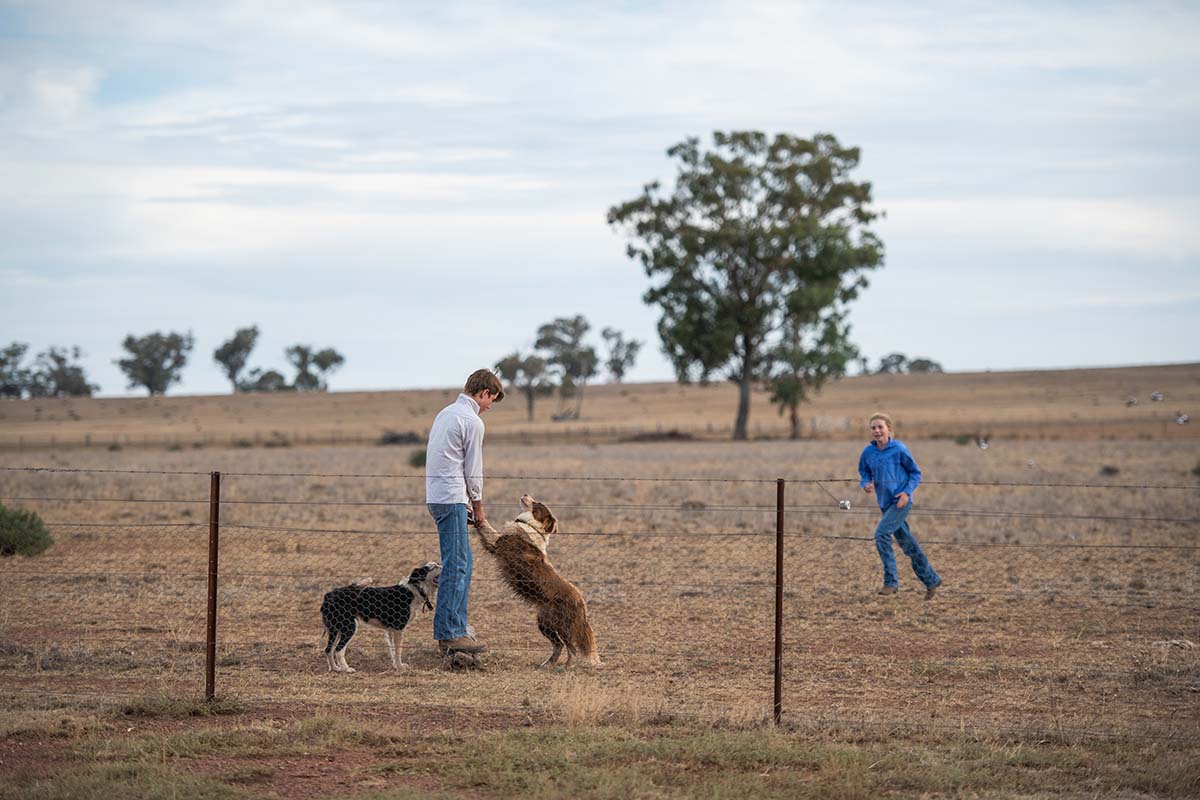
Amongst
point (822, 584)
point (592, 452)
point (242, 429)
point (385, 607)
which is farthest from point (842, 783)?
point (242, 429)

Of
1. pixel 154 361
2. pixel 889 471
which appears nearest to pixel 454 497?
pixel 889 471

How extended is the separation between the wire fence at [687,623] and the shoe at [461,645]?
206mm

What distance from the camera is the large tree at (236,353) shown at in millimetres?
137125

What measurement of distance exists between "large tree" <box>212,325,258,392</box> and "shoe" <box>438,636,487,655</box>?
13425 centimetres

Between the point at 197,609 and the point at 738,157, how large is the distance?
48.1m

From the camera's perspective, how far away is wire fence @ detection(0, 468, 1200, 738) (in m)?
8.19

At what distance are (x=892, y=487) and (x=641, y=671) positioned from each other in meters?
4.47

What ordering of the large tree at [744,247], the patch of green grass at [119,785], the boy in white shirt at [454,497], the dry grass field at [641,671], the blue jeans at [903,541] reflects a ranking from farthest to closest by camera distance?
1. the large tree at [744,247]
2. the blue jeans at [903,541]
3. the boy in white shirt at [454,497]
4. the dry grass field at [641,671]
5. the patch of green grass at [119,785]

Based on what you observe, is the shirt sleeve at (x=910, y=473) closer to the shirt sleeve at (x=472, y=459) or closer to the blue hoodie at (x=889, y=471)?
the blue hoodie at (x=889, y=471)

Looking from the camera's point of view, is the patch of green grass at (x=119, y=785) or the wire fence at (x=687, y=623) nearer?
the patch of green grass at (x=119, y=785)

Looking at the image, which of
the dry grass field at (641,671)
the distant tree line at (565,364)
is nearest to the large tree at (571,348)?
the distant tree line at (565,364)

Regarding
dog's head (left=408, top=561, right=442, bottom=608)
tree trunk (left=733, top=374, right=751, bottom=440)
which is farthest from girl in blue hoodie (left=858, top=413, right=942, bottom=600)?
tree trunk (left=733, top=374, right=751, bottom=440)

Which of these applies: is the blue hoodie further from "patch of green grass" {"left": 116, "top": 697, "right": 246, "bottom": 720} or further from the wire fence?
"patch of green grass" {"left": 116, "top": 697, "right": 246, "bottom": 720}

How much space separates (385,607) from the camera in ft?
29.9
